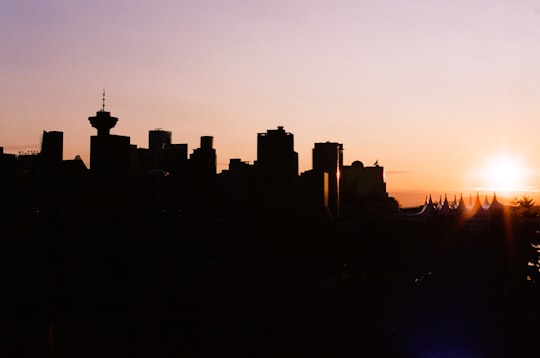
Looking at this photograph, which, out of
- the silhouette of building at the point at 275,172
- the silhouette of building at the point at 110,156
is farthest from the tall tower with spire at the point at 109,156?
the silhouette of building at the point at 275,172

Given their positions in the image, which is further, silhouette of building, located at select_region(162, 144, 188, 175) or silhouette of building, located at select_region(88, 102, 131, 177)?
silhouette of building, located at select_region(162, 144, 188, 175)

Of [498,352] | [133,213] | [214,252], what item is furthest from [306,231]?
[498,352]

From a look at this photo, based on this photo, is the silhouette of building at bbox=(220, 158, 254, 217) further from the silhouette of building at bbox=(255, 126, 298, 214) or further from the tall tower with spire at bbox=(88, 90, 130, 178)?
the tall tower with spire at bbox=(88, 90, 130, 178)

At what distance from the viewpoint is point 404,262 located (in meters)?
93.1

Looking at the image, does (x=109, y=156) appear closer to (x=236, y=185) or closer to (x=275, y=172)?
(x=275, y=172)

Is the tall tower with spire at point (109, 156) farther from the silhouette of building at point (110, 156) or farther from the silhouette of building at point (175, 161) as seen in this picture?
the silhouette of building at point (175, 161)

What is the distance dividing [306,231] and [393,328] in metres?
49.5

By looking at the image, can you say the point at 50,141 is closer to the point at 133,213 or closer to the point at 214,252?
the point at 133,213

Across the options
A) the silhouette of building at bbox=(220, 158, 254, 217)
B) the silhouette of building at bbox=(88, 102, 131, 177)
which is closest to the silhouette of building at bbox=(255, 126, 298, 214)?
the silhouette of building at bbox=(220, 158, 254, 217)

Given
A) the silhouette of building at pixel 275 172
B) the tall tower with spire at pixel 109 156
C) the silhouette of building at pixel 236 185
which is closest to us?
the silhouette of building at pixel 275 172

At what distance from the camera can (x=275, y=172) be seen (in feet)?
479

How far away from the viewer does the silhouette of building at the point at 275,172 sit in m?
136

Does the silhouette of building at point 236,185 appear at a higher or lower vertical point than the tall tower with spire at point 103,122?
lower

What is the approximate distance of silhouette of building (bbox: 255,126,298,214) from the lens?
136375mm
